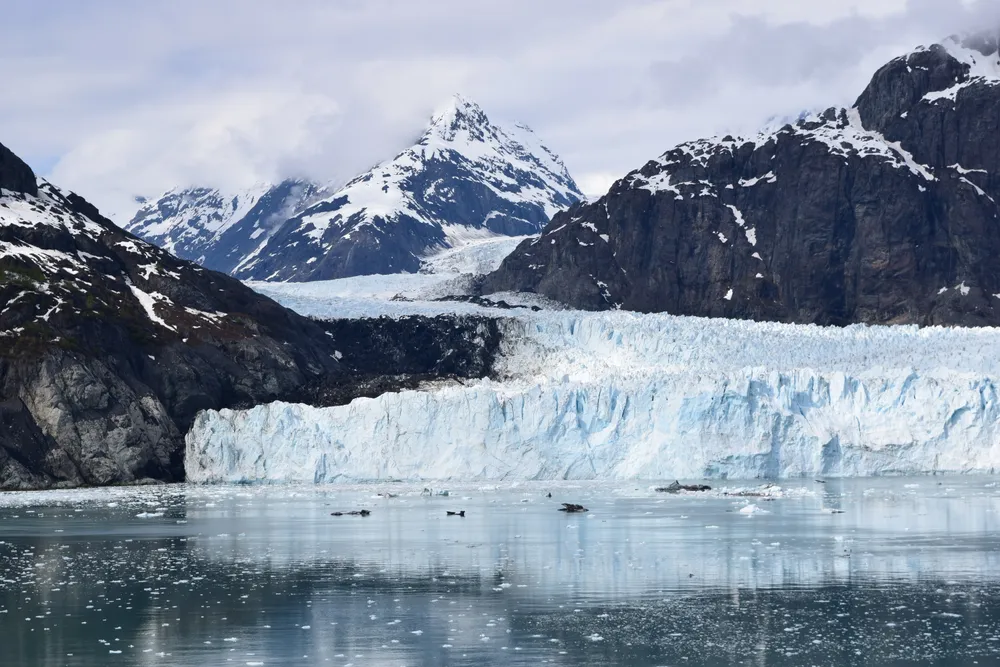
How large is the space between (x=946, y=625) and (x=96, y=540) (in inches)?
922

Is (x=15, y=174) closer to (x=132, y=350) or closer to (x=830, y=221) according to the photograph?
(x=132, y=350)

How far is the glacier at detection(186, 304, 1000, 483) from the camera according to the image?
58.7 meters

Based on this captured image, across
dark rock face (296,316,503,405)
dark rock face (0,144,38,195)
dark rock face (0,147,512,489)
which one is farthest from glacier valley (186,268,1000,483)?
dark rock face (0,144,38,195)

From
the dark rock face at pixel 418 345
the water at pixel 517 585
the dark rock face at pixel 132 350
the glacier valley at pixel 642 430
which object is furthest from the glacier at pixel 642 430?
the dark rock face at pixel 418 345

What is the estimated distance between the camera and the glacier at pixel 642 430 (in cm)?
5866

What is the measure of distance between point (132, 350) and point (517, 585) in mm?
46895

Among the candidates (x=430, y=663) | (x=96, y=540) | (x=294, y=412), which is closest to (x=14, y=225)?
(x=294, y=412)

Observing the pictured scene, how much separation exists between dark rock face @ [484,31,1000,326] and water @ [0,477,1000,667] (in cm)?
6636

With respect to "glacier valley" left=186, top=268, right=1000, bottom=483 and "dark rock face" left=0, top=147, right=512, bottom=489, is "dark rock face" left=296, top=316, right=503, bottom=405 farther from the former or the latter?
"glacier valley" left=186, top=268, right=1000, bottom=483

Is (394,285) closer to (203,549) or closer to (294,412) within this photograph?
(294,412)

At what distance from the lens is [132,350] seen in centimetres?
7169

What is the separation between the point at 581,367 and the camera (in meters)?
75.1

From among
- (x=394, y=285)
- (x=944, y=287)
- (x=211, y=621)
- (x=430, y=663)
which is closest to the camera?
(x=430, y=663)

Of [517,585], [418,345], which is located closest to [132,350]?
[418,345]
